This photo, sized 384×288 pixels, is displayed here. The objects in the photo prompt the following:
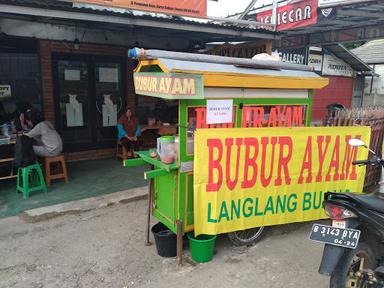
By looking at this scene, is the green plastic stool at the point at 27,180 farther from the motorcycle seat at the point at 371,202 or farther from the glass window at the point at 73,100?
the motorcycle seat at the point at 371,202

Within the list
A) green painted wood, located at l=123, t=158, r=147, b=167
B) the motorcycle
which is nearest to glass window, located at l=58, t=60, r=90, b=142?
green painted wood, located at l=123, t=158, r=147, b=167

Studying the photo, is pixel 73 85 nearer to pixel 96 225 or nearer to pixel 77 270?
pixel 96 225

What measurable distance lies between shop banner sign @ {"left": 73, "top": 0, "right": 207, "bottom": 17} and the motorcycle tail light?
4.32m

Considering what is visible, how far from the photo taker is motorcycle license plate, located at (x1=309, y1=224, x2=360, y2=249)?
2.65 meters

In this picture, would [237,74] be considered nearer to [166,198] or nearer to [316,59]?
[166,198]

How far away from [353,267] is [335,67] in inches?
563

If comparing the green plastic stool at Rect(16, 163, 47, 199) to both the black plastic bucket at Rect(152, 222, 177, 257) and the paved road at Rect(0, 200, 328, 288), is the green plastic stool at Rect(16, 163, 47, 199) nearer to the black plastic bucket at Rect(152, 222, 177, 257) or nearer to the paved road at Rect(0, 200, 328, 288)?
the paved road at Rect(0, 200, 328, 288)

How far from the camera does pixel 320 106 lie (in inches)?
604

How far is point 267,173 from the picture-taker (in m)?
4.10

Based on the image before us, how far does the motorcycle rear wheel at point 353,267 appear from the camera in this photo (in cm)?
276

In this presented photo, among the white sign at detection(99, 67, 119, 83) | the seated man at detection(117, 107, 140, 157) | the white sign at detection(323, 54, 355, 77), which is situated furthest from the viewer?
the white sign at detection(323, 54, 355, 77)

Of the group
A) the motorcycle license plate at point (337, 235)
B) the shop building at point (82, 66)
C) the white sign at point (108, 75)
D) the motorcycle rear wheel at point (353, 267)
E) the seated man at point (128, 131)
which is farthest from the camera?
the white sign at point (108, 75)

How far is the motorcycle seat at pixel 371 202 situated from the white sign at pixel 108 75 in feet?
22.6

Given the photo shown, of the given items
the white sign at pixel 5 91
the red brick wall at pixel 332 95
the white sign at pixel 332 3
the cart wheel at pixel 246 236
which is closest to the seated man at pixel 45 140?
the white sign at pixel 5 91
